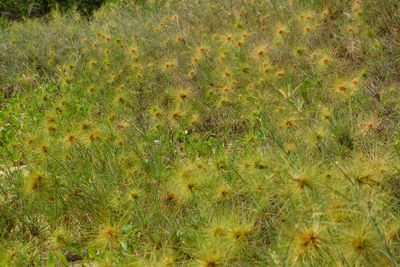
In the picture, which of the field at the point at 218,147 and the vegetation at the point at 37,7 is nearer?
the field at the point at 218,147

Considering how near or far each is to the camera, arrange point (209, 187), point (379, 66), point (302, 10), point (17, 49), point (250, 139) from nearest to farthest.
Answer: point (209, 187) → point (250, 139) → point (379, 66) → point (302, 10) → point (17, 49)

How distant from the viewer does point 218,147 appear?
122 inches

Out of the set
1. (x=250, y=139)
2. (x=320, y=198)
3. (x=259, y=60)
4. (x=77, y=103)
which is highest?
(x=320, y=198)

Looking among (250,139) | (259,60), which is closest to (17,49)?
(259,60)

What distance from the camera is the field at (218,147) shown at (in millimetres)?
1563

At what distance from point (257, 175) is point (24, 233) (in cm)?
176

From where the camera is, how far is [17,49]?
21.9ft

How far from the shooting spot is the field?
1.56 m

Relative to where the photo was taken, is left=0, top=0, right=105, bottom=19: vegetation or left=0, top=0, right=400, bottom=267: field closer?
left=0, top=0, right=400, bottom=267: field

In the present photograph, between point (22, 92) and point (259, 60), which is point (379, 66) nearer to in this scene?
point (259, 60)

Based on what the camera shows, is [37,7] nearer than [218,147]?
No

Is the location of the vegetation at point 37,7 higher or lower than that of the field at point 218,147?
lower

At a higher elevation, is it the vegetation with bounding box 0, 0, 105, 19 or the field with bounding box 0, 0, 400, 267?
the field with bounding box 0, 0, 400, 267

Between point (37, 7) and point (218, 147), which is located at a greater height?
point (218, 147)
